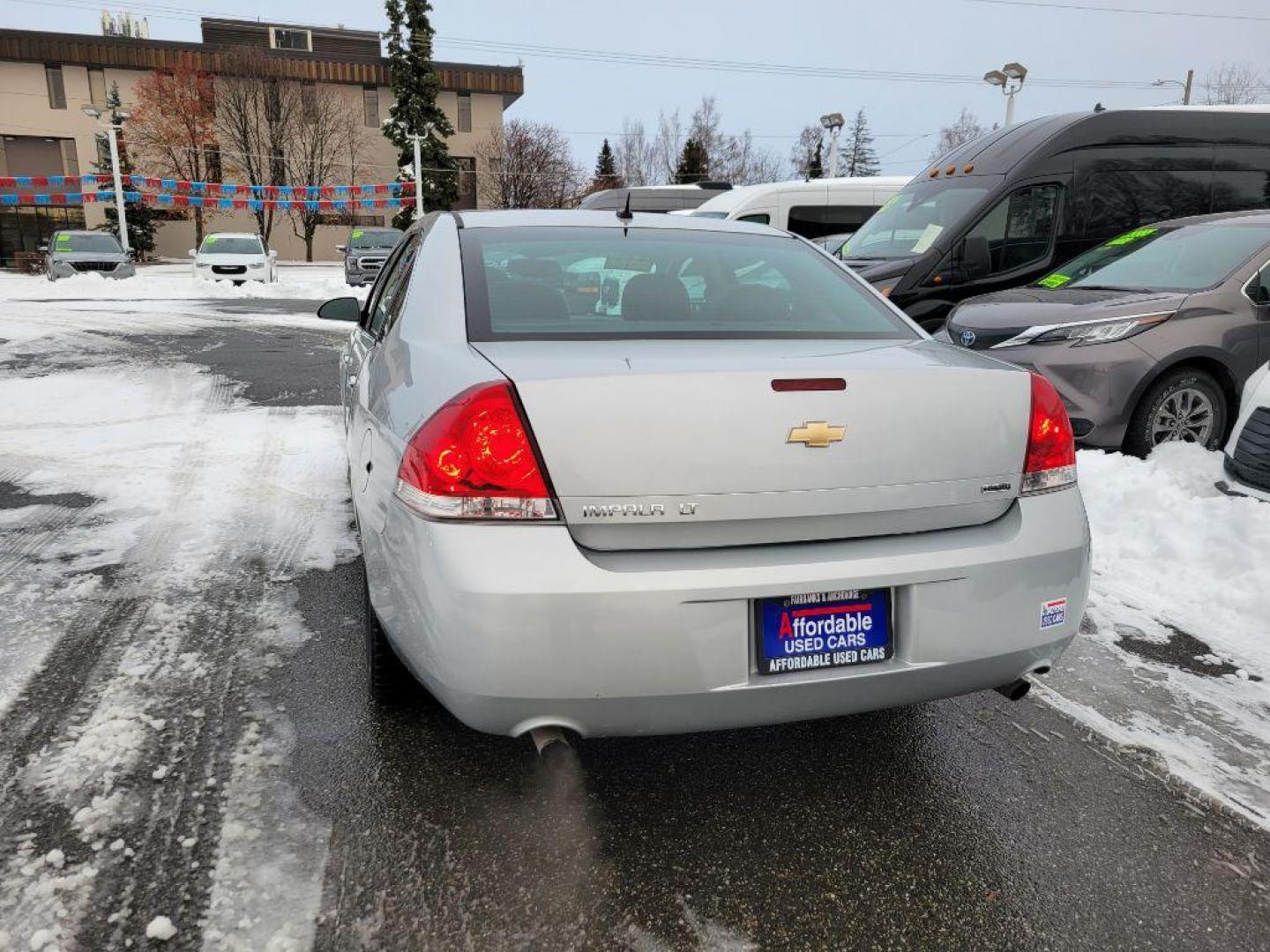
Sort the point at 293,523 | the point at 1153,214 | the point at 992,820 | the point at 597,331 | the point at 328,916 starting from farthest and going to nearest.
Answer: the point at 1153,214, the point at 293,523, the point at 597,331, the point at 992,820, the point at 328,916

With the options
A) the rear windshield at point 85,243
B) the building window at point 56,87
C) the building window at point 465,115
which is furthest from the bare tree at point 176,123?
the rear windshield at point 85,243

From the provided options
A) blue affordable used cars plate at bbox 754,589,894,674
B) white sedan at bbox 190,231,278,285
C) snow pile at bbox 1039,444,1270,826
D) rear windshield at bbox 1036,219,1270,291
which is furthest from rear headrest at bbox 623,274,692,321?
white sedan at bbox 190,231,278,285

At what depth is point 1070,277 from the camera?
281 inches

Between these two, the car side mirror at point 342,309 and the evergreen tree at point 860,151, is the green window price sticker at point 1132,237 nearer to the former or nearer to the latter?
the car side mirror at point 342,309

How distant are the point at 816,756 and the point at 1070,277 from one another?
5.70 m

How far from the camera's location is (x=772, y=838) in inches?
92.7

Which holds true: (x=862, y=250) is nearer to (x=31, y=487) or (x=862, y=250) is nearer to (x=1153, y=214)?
(x=1153, y=214)

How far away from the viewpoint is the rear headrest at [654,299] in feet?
9.07

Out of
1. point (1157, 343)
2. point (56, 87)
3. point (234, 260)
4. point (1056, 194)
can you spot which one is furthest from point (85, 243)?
point (56, 87)

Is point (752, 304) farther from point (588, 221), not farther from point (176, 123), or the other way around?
point (176, 123)

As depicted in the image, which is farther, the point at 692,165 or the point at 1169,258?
the point at 692,165

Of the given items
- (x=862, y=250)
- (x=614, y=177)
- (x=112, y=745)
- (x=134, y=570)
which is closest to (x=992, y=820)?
(x=112, y=745)

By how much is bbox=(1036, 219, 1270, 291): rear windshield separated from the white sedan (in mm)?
20848

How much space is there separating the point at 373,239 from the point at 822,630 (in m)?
25.5
